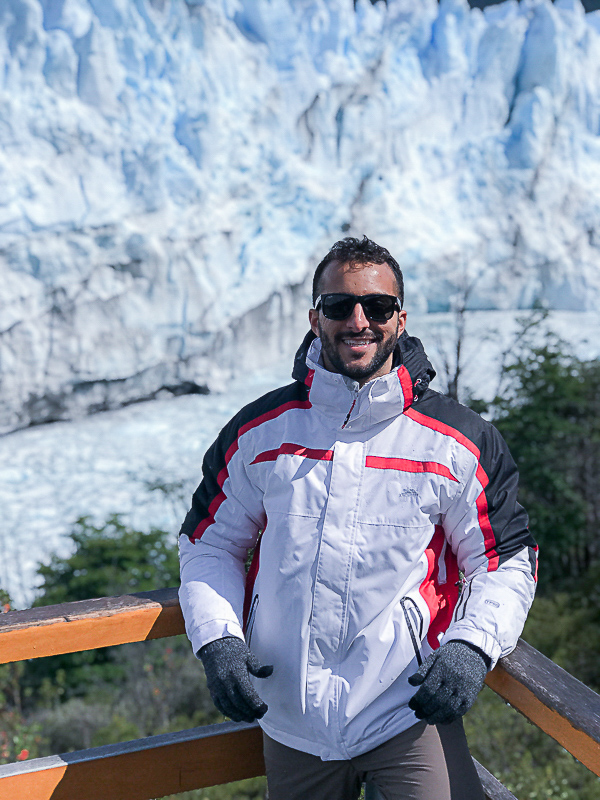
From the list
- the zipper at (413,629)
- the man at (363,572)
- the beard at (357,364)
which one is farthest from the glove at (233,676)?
the beard at (357,364)

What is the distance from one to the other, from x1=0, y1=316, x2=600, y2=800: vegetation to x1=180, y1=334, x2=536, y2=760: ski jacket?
2801 millimetres

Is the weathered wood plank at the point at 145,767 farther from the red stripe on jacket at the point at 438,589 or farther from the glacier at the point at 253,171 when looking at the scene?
the glacier at the point at 253,171

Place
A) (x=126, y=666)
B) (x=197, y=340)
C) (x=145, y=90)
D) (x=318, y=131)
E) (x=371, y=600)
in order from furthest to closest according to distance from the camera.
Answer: (x=318, y=131) → (x=197, y=340) → (x=145, y=90) → (x=126, y=666) → (x=371, y=600)

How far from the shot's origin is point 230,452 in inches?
52.4

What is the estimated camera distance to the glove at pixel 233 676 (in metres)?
1.14

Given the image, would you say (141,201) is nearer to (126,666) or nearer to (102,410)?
(102,410)

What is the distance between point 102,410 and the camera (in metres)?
14.6

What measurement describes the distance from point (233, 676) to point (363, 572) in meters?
0.28

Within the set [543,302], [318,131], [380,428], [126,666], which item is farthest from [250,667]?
[543,302]

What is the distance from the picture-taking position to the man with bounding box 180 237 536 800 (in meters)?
1.14

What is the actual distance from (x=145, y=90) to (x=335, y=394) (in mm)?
14462

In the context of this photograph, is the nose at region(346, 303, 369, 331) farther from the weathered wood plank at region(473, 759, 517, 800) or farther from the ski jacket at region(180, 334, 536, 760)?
the weathered wood plank at region(473, 759, 517, 800)

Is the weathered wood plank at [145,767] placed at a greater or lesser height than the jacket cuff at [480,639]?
lesser

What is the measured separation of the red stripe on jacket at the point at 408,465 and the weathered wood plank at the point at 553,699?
325 mm
